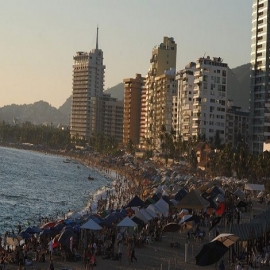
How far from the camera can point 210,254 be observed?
78.9 feet

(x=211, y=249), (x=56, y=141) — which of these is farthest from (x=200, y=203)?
(x=56, y=141)

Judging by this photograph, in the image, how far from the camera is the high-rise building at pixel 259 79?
108188 mm

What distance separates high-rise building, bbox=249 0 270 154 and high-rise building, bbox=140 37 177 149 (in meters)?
27.0

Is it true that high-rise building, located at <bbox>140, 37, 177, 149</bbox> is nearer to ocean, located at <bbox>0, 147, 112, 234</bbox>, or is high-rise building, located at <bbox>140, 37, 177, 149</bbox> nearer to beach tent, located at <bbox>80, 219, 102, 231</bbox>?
ocean, located at <bbox>0, 147, 112, 234</bbox>

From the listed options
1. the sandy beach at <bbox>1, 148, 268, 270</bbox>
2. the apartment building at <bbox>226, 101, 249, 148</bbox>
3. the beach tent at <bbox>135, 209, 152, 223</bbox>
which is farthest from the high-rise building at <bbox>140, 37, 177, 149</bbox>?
the sandy beach at <bbox>1, 148, 268, 270</bbox>

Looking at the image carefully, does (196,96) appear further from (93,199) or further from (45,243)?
(45,243)

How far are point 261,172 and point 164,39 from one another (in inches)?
3411

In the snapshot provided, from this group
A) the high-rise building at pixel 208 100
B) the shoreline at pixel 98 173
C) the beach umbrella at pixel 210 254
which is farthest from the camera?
the high-rise building at pixel 208 100

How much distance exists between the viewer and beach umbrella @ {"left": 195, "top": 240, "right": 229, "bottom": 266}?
2386 centimetres

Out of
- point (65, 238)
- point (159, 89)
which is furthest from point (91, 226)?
point (159, 89)

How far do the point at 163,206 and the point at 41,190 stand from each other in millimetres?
45243

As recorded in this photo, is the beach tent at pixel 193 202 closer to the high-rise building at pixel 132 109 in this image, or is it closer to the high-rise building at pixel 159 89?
the high-rise building at pixel 159 89

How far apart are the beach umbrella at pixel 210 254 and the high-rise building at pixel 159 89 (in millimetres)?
108897

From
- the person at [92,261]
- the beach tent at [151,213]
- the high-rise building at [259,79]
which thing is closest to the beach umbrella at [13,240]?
the person at [92,261]
